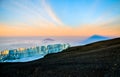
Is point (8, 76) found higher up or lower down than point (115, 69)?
lower down

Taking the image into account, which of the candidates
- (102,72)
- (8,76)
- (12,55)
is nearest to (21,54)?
(12,55)

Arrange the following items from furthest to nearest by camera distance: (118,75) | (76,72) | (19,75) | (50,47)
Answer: (50,47) < (19,75) < (76,72) < (118,75)

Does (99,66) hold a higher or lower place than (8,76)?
higher

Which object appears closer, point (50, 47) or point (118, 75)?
point (118, 75)

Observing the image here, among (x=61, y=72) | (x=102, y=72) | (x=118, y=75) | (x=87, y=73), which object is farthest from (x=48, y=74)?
(x=118, y=75)

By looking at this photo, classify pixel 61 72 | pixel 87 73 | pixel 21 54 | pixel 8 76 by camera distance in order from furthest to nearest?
pixel 21 54 < pixel 8 76 < pixel 61 72 < pixel 87 73

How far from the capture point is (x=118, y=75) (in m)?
8.48

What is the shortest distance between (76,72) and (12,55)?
47636 mm

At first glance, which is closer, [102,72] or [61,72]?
[102,72]

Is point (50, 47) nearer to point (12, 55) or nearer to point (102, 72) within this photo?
point (12, 55)

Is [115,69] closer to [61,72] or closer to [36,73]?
[61,72]

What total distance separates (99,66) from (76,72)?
4.45 feet

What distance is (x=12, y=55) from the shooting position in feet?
182

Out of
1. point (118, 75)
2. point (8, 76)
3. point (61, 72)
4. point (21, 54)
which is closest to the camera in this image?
point (118, 75)
